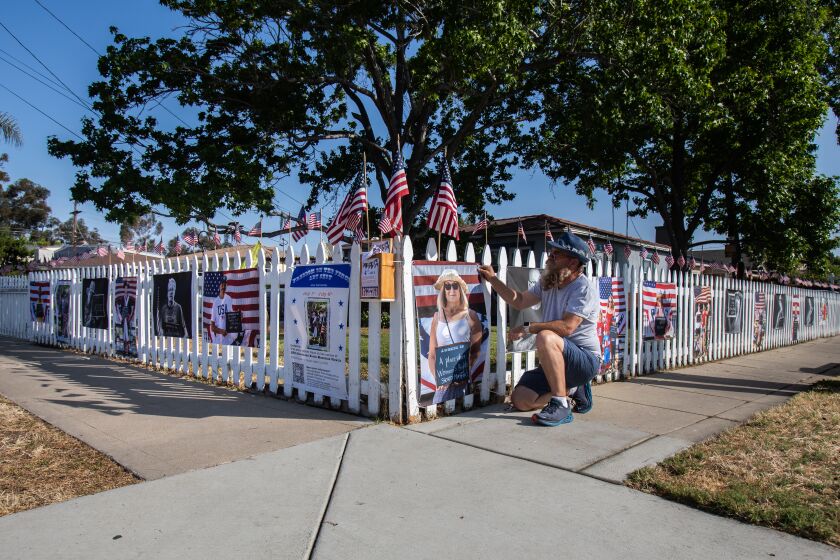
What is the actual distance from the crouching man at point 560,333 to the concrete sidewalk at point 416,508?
15.1 inches

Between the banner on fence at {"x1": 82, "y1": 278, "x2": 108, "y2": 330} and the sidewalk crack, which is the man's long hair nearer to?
the sidewalk crack

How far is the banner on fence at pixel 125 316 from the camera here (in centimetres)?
905

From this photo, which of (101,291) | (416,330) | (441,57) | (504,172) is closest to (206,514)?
(416,330)

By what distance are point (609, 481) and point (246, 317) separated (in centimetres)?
452

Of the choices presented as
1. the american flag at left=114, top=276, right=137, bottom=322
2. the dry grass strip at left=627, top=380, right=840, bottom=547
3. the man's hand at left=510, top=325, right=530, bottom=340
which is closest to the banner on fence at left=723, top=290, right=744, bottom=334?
the dry grass strip at left=627, top=380, right=840, bottom=547

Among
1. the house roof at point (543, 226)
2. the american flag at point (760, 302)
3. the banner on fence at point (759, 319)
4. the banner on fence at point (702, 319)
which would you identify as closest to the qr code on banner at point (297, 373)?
the banner on fence at point (702, 319)

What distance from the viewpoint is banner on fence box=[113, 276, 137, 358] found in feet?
29.7

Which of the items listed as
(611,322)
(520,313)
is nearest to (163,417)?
(520,313)

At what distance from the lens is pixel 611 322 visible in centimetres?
755

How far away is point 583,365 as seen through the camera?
5137 millimetres

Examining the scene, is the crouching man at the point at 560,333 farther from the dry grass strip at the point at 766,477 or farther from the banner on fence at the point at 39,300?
the banner on fence at the point at 39,300

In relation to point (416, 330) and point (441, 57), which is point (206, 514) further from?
point (441, 57)

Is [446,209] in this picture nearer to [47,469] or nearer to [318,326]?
[318,326]

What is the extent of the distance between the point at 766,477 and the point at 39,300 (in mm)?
14122
